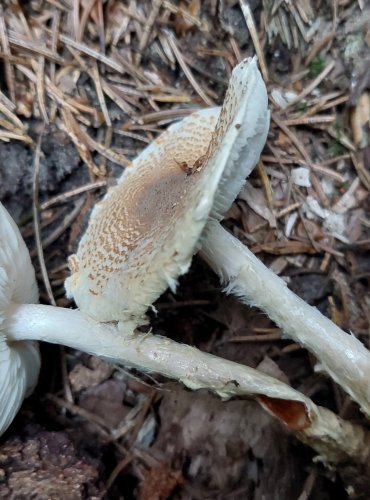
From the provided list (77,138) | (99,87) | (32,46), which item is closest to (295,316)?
(77,138)

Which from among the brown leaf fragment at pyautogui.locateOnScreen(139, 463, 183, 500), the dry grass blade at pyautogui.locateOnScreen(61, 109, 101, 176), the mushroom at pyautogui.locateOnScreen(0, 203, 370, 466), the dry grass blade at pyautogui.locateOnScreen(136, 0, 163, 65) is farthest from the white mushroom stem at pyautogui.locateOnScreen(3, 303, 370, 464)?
the dry grass blade at pyautogui.locateOnScreen(136, 0, 163, 65)

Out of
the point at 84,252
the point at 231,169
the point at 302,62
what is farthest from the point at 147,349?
the point at 302,62

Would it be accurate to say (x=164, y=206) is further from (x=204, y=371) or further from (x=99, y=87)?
(x=99, y=87)

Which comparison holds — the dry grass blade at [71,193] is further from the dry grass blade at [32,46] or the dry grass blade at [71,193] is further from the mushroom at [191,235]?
the dry grass blade at [32,46]

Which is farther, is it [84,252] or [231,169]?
[84,252]

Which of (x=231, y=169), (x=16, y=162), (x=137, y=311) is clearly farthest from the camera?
(x=16, y=162)

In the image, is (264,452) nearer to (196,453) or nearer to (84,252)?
(196,453)

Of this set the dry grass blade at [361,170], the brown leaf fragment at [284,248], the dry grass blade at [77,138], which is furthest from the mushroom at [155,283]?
the dry grass blade at [361,170]
